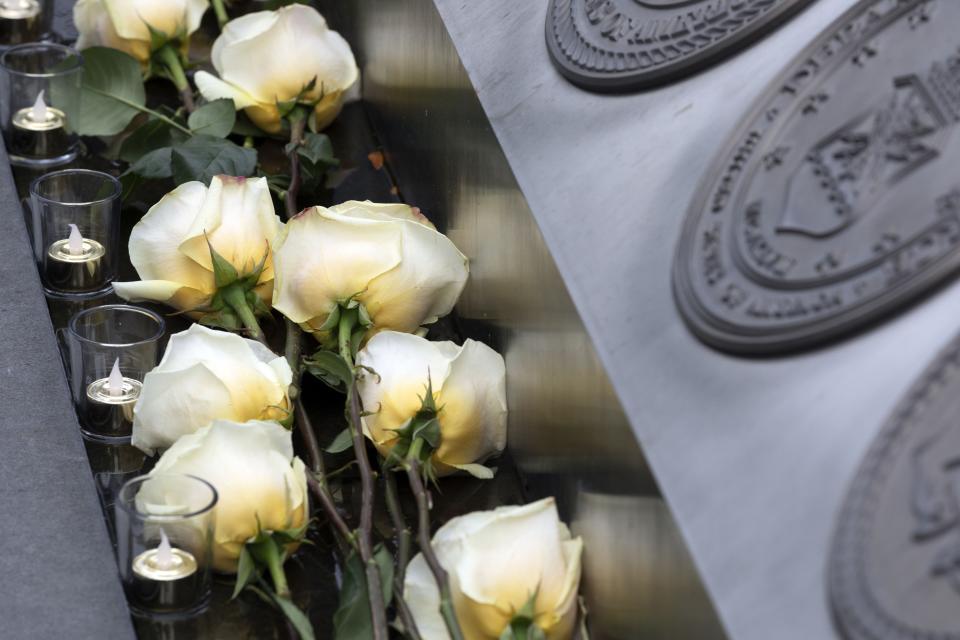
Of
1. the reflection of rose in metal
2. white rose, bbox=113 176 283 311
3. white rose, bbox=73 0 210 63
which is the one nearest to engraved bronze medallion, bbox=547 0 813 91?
the reflection of rose in metal

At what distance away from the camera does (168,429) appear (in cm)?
90

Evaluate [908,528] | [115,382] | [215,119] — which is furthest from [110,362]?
[908,528]

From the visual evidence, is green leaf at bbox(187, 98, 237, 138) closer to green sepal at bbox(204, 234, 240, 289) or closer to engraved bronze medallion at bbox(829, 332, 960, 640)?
green sepal at bbox(204, 234, 240, 289)

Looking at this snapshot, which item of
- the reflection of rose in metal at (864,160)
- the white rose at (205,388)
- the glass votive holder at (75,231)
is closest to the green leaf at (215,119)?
the glass votive holder at (75,231)

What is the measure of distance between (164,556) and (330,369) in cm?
18

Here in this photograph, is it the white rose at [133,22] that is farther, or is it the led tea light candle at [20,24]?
the led tea light candle at [20,24]

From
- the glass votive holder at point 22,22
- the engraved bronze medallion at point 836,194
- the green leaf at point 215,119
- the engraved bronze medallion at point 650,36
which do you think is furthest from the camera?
the glass votive holder at point 22,22

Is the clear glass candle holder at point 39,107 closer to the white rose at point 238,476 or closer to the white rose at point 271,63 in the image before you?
the white rose at point 271,63

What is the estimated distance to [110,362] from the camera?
100 cm

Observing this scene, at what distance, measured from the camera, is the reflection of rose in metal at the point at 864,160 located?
0.76 metres

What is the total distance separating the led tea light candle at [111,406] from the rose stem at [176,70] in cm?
42

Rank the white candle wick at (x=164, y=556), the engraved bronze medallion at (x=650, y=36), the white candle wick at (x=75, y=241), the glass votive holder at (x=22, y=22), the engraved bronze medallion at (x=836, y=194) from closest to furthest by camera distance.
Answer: the engraved bronze medallion at (x=836, y=194) → the white candle wick at (x=164, y=556) → the engraved bronze medallion at (x=650, y=36) → the white candle wick at (x=75, y=241) → the glass votive holder at (x=22, y=22)

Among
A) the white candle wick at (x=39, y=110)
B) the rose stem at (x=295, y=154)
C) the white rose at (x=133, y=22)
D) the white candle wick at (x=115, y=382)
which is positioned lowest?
the white candle wick at (x=115, y=382)

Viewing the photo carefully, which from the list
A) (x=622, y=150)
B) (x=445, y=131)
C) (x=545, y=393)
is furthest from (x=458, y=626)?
(x=445, y=131)
